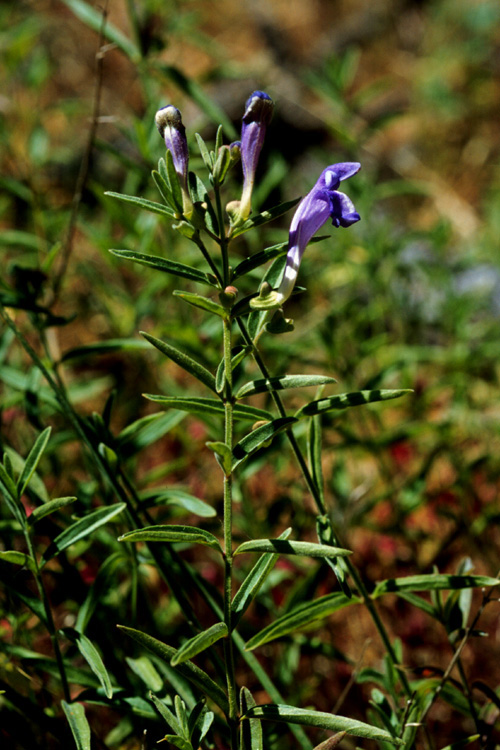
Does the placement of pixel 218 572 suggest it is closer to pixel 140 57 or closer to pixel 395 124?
pixel 140 57

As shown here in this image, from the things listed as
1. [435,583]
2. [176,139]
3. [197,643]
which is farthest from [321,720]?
[176,139]

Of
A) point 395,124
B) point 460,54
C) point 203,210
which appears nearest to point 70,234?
point 203,210

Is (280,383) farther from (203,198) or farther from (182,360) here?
(203,198)

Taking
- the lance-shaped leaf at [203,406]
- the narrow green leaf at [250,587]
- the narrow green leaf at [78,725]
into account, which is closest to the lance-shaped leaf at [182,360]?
the lance-shaped leaf at [203,406]

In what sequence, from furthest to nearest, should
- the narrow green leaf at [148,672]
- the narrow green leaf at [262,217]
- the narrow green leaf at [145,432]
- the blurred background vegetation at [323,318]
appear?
the blurred background vegetation at [323,318] < the narrow green leaf at [145,432] < the narrow green leaf at [148,672] < the narrow green leaf at [262,217]

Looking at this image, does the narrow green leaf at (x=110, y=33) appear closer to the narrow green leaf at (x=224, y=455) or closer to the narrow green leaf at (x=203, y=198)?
the narrow green leaf at (x=203, y=198)

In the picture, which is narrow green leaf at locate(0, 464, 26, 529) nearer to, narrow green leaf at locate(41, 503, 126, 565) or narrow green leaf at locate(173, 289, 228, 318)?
narrow green leaf at locate(41, 503, 126, 565)
